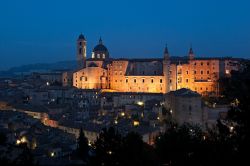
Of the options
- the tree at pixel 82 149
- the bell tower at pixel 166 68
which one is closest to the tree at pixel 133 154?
the tree at pixel 82 149

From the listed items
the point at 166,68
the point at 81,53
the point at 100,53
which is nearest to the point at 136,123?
the point at 166,68

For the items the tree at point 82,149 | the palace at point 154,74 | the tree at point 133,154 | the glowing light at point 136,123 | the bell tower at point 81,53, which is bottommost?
the tree at point 82,149

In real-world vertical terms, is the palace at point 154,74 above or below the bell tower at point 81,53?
below

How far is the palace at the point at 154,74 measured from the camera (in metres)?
45.2

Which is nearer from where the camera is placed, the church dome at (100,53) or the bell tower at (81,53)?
the bell tower at (81,53)

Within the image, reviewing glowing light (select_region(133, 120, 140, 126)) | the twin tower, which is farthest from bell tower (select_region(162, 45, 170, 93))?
glowing light (select_region(133, 120, 140, 126))

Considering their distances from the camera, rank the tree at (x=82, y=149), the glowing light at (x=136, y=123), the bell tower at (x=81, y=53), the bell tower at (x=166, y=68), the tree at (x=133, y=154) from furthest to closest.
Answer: the bell tower at (x=81, y=53)
the bell tower at (x=166, y=68)
the glowing light at (x=136, y=123)
the tree at (x=82, y=149)
the tree at (x=133, y=154)

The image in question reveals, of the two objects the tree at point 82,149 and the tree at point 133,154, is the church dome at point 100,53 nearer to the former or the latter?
the tree at point 82,149

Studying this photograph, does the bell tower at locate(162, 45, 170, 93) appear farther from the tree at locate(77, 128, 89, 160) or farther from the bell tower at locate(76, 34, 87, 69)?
the tree at locate(77, 128, 89, 160)

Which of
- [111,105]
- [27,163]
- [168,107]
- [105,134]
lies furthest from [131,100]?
[27,163]

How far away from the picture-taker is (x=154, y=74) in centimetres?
4678

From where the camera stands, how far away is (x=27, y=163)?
992 centimetres

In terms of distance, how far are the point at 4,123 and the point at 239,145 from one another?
20.2 metres

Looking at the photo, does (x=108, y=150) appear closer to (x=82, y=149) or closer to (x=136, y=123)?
(x=82, y=149)
